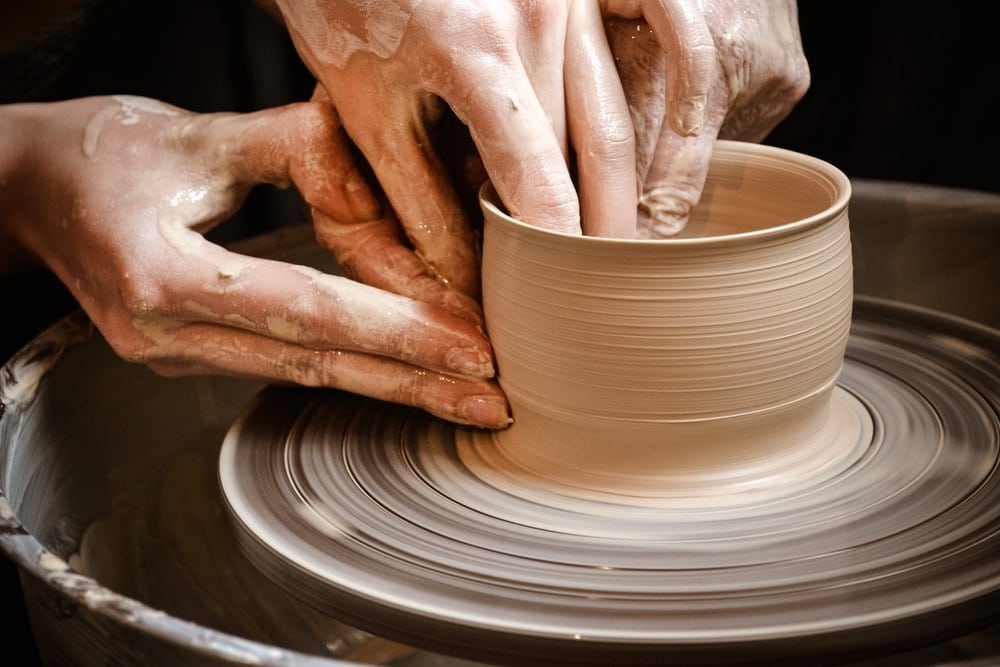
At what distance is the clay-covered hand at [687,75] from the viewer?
0.96 metres

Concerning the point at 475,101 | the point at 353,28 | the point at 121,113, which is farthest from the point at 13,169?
the point at 475,101

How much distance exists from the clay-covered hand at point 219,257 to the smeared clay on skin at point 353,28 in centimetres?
7

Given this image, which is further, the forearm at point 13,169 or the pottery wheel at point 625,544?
the forearm at point 13,169

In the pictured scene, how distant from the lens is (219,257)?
103 centimetres

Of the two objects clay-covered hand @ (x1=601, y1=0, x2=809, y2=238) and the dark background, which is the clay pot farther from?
the dark background

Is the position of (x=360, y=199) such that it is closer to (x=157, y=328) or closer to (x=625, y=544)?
(x=157, y=328)

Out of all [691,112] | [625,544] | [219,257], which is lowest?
[625,544]

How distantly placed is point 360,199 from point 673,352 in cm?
42

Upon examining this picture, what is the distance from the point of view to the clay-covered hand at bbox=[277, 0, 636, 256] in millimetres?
944

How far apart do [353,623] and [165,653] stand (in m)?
0.17

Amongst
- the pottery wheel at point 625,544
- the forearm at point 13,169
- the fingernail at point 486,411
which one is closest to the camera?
the pottery wheel at point 625,544

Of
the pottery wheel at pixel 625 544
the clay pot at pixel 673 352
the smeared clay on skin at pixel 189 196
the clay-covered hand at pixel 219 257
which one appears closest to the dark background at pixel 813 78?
the clay-covered hand at pixel 219 257

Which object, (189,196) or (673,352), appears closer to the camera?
(673,352)

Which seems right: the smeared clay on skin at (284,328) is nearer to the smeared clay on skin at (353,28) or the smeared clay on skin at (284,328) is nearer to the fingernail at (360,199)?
the fingernail at (360,199)
